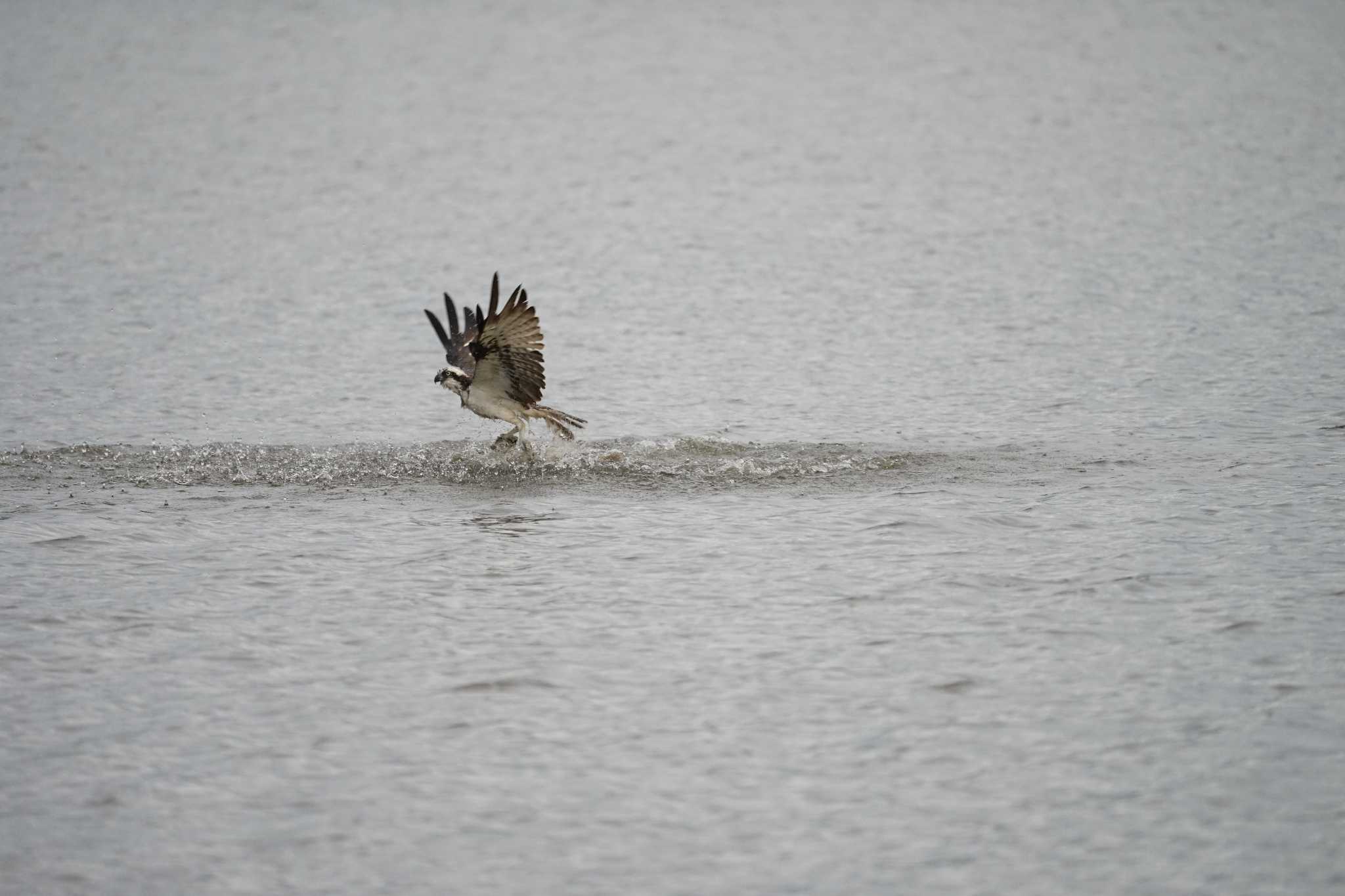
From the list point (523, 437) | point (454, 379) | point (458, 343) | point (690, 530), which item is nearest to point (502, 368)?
point (454, 379)

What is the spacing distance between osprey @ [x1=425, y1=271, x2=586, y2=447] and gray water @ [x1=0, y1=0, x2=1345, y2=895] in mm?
404

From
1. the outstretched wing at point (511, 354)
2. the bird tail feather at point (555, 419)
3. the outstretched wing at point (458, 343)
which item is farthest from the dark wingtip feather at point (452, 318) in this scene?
the bird tail feather at point (555, 419)

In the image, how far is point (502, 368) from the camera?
12281mm

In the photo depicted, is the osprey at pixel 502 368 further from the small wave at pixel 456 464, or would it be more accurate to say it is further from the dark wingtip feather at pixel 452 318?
the small wave at pixel 456 464

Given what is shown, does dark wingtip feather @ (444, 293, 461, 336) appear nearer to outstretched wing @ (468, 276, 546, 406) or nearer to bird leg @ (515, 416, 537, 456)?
outstretched wing @ (468, 276, 546, 406)

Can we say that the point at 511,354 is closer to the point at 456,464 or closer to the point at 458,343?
the point at 458,343

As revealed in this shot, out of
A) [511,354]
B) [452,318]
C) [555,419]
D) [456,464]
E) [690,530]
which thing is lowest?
[690,530]

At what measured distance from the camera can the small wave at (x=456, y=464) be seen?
40.5 feet

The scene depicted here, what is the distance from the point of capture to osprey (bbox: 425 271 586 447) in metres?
12.0

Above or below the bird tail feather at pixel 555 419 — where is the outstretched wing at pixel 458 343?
above

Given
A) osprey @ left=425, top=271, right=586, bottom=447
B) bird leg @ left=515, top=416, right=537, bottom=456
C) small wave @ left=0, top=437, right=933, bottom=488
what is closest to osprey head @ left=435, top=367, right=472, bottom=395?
osprey @ left=425, top=271, right=586, bottom=447

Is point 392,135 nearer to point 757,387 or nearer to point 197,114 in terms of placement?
point 197,114

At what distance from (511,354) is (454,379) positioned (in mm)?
487

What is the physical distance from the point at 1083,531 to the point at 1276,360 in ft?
18.3
